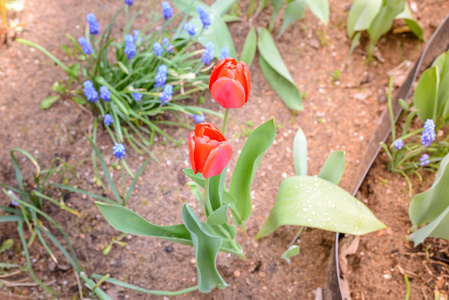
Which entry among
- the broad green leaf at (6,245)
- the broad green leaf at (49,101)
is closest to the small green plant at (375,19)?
the broad green leaf at (49,101)

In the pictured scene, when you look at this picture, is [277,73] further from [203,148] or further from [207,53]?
[203,148]

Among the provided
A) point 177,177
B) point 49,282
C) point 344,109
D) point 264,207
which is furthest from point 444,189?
point 49,282

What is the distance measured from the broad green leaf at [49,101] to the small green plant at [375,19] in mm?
1613

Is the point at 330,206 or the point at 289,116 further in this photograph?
the point at 289,116

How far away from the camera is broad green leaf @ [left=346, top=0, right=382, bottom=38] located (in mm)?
2266

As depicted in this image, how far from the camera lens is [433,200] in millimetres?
1493

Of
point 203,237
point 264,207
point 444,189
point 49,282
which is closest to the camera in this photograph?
point 203,237

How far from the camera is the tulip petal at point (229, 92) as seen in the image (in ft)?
3.45

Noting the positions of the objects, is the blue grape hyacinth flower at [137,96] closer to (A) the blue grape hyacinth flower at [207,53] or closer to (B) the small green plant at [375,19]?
(A) the blue grape hyacinth flower at [207,53]

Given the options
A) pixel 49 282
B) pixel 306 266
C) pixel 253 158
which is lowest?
pixel 306 266

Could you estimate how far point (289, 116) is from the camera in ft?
7.25

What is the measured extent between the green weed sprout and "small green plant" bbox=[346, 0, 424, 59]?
2.78ft

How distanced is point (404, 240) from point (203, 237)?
2.98 feet

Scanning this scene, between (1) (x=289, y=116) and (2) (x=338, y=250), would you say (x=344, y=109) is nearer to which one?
(1) (x=289, y=116)
